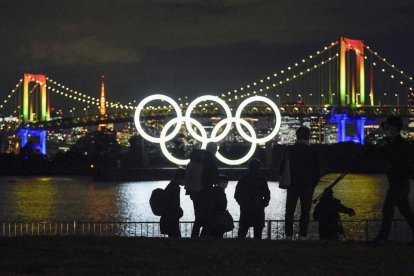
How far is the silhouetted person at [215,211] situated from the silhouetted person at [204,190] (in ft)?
0.09

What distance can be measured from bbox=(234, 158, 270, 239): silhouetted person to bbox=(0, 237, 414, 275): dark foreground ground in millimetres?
1998

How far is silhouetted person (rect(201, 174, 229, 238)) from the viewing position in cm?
1212

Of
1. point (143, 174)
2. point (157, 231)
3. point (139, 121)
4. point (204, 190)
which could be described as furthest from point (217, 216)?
point (143, 174)

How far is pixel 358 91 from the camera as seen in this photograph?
79062 millimetres

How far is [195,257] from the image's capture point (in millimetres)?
9172

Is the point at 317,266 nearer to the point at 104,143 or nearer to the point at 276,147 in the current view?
the point at 276,147

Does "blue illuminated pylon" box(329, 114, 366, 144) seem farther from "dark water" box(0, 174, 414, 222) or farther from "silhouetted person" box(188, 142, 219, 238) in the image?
"silhouetted person" box(188, 142, 219, 238)

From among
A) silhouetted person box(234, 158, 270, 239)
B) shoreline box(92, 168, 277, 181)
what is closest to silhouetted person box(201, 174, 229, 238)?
silhouetted person box(234, 158, 270, 239)

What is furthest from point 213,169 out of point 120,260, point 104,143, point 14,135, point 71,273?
point 104,143

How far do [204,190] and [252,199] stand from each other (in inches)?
23.3

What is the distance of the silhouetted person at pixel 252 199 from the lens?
1243 cm

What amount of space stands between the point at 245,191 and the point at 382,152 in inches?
107

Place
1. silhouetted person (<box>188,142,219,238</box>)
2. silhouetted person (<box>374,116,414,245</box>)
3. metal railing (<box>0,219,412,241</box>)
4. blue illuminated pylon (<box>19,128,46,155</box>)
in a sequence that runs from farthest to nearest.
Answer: blue illuminated pylon (<box>19,128,46,155</box>) < metal railing (<box>0,219,412,241</box>) < silhouetted person (<box>188,142,219,238</box>) < silhouetted person (<box>374,116,414,245</box>)

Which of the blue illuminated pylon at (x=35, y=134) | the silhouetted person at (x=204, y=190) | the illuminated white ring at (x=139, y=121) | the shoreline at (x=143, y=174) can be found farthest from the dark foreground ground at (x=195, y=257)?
the blue illuminated pylon at (x=35, y=134)
